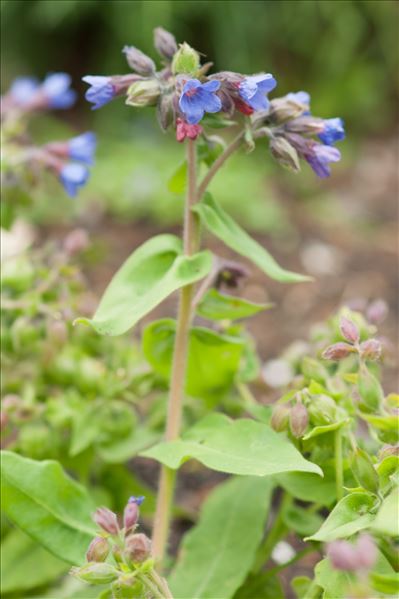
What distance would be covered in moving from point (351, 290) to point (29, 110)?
4.86 feet

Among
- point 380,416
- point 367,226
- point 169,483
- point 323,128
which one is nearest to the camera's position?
point 380,416

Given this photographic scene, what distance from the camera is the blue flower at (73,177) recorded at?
178 centimetres

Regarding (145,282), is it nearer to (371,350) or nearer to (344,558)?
(371,350)

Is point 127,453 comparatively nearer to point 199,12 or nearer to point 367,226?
point 367,226

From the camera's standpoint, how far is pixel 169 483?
5.05 ft

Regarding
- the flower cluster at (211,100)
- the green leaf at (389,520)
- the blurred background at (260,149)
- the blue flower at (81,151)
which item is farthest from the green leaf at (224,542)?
the blurred background at (260,149)

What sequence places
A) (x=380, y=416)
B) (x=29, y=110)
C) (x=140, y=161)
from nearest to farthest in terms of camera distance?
(x=380, y=416)
(x=29, y=110)
(x=140, y=161)

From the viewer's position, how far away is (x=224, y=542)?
159 centimetres

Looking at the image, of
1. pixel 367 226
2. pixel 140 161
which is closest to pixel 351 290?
pixel 367 226

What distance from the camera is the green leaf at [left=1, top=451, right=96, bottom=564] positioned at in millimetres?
1452

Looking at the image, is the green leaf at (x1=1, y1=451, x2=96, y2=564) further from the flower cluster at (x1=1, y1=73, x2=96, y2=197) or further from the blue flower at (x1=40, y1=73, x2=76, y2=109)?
the blue flower at (x1=40, y1=73, x2=76, y2=109)

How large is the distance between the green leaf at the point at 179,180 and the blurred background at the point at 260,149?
150 cm

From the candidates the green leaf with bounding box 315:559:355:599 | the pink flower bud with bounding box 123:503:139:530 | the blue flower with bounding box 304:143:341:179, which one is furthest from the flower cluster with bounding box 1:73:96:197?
the green leaf with bounding box 315:559:355:599

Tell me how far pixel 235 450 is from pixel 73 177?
2.26 feet
